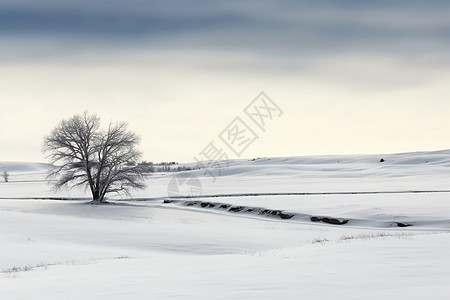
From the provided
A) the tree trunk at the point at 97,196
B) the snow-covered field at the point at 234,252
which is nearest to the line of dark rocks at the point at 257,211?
the snow-covered field at the point at 234,252

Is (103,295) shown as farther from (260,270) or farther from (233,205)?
(233,205)

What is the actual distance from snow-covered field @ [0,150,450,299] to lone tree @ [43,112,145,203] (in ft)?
11.9


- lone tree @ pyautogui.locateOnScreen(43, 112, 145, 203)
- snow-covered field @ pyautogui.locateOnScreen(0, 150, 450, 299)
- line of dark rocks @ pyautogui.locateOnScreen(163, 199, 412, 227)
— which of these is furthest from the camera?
lone tree @ pyautogui.locateOnScreen(43, 112, 145, 203)

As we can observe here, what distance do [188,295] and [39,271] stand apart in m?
7.35

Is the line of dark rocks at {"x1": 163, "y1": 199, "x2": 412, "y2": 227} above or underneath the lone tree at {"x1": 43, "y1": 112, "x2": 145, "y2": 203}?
underneath

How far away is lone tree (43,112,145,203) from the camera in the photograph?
2132 inches

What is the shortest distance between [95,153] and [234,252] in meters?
34.7

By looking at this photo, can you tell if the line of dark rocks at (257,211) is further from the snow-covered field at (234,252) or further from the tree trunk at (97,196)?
the tree trunk at (97,196)

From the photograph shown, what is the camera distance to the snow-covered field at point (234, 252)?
1039 cm

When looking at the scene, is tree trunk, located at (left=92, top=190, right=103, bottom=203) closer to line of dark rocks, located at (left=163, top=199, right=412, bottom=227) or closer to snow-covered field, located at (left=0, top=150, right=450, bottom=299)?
snow-covered field, located at (left=0, top=150, right=450, bottom=299)

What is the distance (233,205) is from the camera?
165 feet

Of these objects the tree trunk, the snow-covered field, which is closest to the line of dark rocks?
the snow-covered field

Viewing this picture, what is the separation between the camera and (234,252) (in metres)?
24.2

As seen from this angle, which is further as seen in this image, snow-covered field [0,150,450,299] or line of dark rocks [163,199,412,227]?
line of dark rocks [163,199,412,227]
